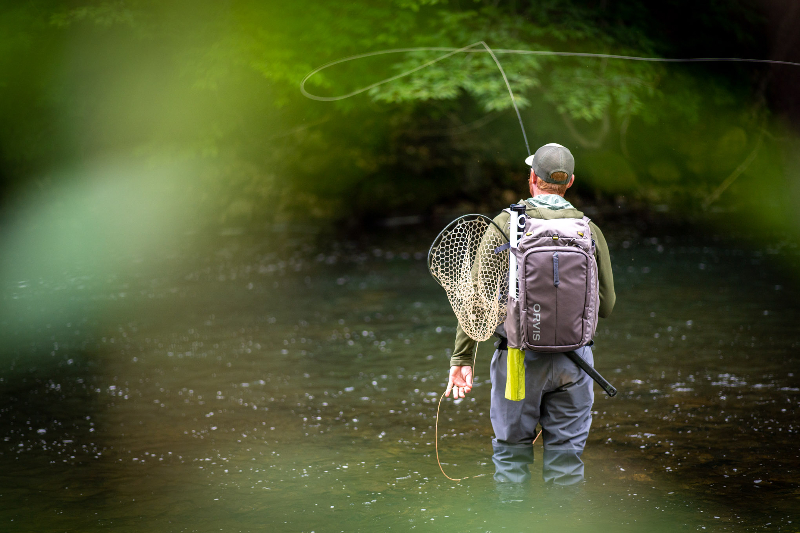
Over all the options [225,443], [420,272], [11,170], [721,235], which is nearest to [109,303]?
[420,272]

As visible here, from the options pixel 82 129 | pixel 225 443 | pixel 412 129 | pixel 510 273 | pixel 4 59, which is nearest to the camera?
pixel 510 273

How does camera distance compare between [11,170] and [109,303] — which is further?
[11,170]

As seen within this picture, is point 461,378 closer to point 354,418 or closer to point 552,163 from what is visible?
point 552,163

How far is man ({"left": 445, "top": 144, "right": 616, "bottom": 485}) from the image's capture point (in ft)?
11.4

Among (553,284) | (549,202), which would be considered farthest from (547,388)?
(549,202)

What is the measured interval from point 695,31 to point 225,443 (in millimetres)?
12469

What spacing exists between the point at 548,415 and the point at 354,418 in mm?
2133

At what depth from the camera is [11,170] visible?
59.2ft

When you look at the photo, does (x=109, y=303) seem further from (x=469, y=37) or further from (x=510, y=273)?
(x=510, y=273)

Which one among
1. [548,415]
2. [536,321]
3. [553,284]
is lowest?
[548,415]

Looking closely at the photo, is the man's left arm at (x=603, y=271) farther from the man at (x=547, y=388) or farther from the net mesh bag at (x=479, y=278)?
the net mesh bag at (x=479, y=278)

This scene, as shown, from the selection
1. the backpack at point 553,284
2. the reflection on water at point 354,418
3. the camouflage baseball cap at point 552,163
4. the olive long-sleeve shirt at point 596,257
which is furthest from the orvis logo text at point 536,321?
the reflection on water at point 354,418

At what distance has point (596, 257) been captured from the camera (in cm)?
350

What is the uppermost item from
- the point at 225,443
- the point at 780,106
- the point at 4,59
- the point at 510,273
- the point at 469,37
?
the point at 4,59
